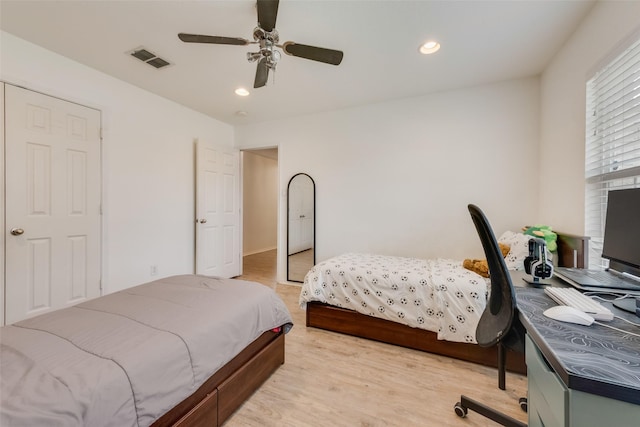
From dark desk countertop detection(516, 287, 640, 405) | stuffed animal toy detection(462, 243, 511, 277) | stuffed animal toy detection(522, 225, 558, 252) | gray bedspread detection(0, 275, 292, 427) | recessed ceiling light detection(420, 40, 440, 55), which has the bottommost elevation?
gray bedspread detection(0, 275, 292, 427)

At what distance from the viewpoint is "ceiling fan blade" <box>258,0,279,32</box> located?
1.48m

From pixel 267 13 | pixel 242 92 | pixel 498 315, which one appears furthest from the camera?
pixel 242 92

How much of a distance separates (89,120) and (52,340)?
2445 millimetres

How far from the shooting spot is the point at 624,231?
3.74 ft

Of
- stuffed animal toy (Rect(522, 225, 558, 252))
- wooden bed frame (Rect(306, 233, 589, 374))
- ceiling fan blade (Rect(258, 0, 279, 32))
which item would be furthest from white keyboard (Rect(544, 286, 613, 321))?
ceiling fan blade (Rect(258, 0, 279, 32))

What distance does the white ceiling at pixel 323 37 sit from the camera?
5.81 feet

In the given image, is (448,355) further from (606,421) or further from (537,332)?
(606,421)

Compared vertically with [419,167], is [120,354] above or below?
below

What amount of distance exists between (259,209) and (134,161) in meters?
3.59

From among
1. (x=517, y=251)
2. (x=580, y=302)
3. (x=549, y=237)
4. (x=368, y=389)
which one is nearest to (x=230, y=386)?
(x=368, y=389)

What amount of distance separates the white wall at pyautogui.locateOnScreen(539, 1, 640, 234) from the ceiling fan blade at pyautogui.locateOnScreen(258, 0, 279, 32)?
6.68ft

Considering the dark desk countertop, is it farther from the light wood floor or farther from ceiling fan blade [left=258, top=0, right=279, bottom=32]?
ceiling fan blade [left=258, top=0, right=279, bottom=32]

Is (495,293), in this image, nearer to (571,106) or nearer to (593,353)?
(593,353)

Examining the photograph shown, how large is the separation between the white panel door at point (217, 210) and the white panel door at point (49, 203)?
1149 mm
